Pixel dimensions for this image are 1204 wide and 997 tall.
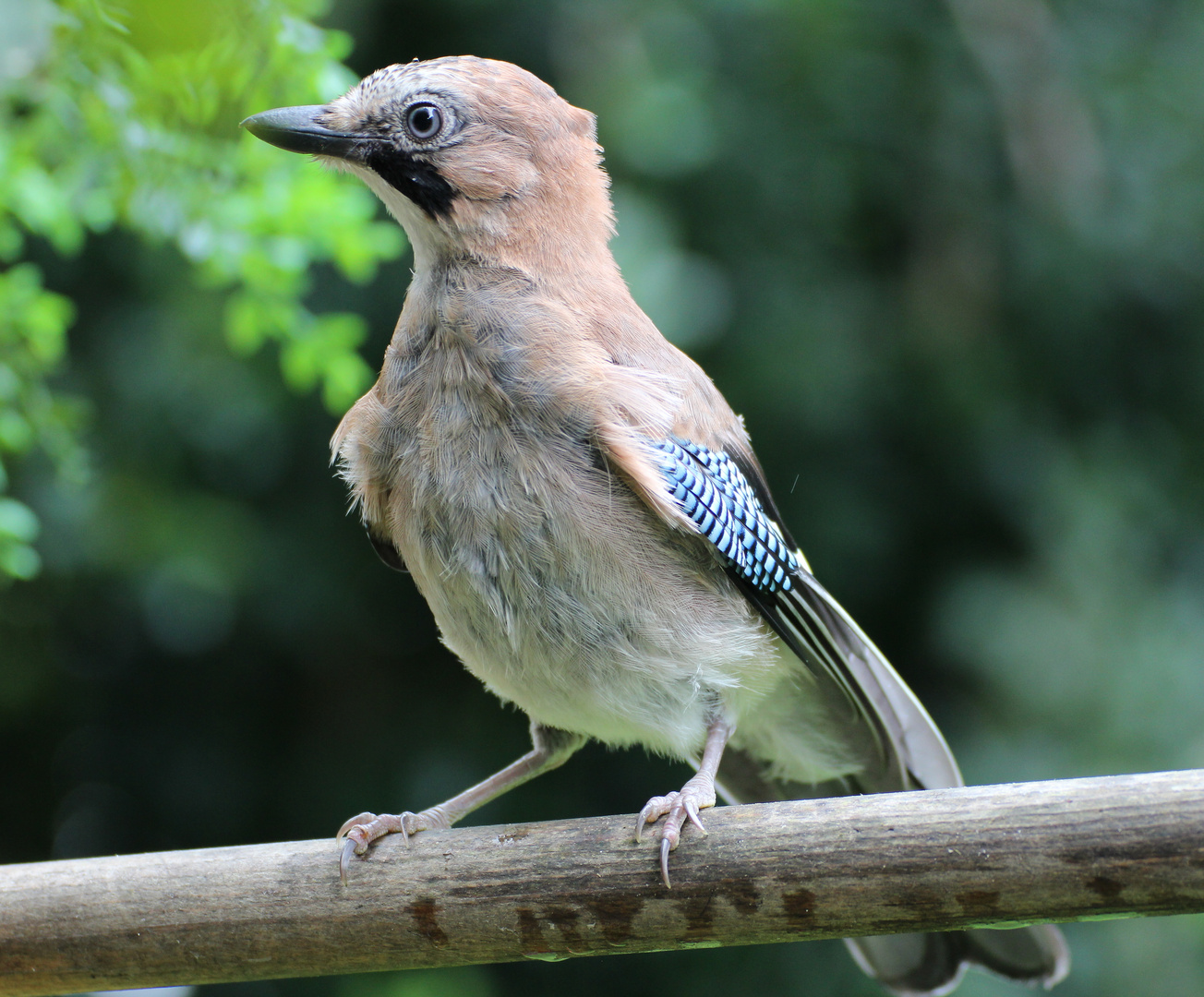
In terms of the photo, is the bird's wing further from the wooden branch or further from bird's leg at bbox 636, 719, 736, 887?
the wooden branch

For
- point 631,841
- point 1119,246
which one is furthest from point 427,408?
point 1119,246

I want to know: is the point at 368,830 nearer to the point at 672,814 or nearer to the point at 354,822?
the point at 354,822

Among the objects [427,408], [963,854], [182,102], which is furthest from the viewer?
[427,408]

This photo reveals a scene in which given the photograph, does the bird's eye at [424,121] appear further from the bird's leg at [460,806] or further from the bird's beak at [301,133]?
the bird's leg at [460,806]

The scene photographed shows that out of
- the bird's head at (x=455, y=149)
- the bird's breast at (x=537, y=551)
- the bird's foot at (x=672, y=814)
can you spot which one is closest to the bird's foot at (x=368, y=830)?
the bird's breast at (x=537, y=551)

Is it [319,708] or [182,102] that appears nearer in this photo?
[182,102]

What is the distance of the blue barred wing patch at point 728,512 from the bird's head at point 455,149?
0.57 meters

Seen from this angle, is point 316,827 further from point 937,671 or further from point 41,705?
point 937,671

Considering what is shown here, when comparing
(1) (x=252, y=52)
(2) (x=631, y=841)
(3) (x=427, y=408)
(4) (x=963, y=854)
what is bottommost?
(2) (x=631, y=841)

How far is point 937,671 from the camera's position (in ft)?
17.0

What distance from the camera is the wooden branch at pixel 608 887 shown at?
2.13 metres

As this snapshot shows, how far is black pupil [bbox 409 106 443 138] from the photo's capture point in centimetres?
274

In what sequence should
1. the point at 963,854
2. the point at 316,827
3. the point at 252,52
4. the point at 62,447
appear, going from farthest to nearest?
the point at 316,827 < the point at 62,447 < the point at 963,854 < the point at 252,52

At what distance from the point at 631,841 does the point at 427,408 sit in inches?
41.1
